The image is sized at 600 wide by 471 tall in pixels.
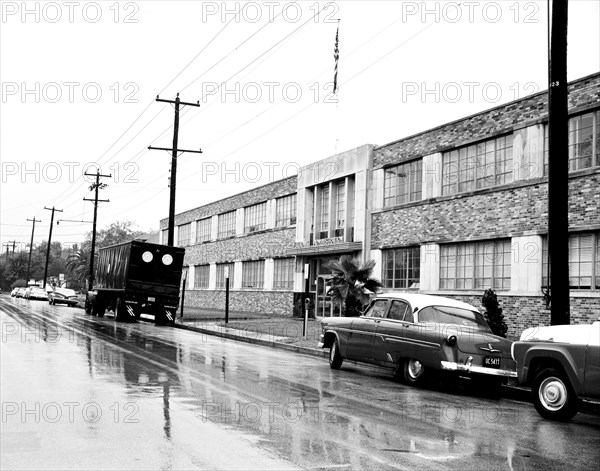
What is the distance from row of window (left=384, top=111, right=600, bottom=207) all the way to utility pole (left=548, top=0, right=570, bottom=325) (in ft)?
28.1

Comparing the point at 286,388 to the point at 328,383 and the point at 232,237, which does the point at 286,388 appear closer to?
the point at 328,383

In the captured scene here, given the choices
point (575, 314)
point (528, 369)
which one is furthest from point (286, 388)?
point (575, 314)

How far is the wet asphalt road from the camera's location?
6.67 m

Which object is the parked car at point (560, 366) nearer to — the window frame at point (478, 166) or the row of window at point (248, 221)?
the window frame at point (478, 166)

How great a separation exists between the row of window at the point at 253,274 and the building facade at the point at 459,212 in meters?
0.16

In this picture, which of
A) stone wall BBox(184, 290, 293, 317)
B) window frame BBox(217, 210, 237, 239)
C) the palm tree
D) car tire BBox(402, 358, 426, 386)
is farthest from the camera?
window frame BBox(217, 210, 237, 239)

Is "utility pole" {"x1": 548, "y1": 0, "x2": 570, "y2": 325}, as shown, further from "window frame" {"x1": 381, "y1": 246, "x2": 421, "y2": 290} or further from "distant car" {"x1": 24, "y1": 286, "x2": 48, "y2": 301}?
"distant car" {"x1": 24, "y1": 286, "x2": 48, "y2": 301}

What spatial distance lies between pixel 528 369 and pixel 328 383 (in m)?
3.66

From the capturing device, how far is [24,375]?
463 inches

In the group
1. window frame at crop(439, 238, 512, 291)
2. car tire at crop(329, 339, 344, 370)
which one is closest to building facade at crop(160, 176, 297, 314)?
window frame at crop(439, 238, 512, 291)

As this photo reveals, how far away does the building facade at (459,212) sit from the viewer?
67.8 feet

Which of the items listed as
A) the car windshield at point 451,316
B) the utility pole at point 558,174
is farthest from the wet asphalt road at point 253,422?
the utility pole at point 558,174

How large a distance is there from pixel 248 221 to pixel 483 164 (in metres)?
23.2

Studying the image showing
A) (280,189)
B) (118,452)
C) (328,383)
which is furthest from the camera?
(280,189)
